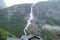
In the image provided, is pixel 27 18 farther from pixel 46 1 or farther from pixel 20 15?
pixel 46 1

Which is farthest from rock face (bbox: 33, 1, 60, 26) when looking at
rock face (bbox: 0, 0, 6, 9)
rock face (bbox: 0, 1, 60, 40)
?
rock face (bbox: 0, 0, 6, 9)

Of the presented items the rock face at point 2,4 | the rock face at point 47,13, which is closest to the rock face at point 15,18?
the rock face at point 47,13

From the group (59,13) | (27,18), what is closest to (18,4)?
(27,18)

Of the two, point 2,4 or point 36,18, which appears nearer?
point 36,18

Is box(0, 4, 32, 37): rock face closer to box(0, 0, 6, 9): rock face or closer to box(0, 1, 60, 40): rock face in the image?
box(0, 1, 60, 40): rock face

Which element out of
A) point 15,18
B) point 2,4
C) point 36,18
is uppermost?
point 2,4

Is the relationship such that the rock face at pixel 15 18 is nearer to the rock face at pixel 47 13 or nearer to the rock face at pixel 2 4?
the rock face at pixel 47 13

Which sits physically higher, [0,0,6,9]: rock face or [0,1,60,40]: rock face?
[0,0,6,9]: rock face

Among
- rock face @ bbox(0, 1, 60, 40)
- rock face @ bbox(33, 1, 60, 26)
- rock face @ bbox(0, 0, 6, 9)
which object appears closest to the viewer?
rock face @ bbox(0, 1, 60, 40)

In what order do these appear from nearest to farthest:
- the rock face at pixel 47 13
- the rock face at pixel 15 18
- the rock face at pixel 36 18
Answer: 1. the rock face at pixel 36 18
2. the rock face at pixel 15 18
3. the rock face at pixel 47 13

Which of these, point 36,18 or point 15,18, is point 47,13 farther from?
point 15,18

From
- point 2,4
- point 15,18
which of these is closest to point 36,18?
point 15,18
